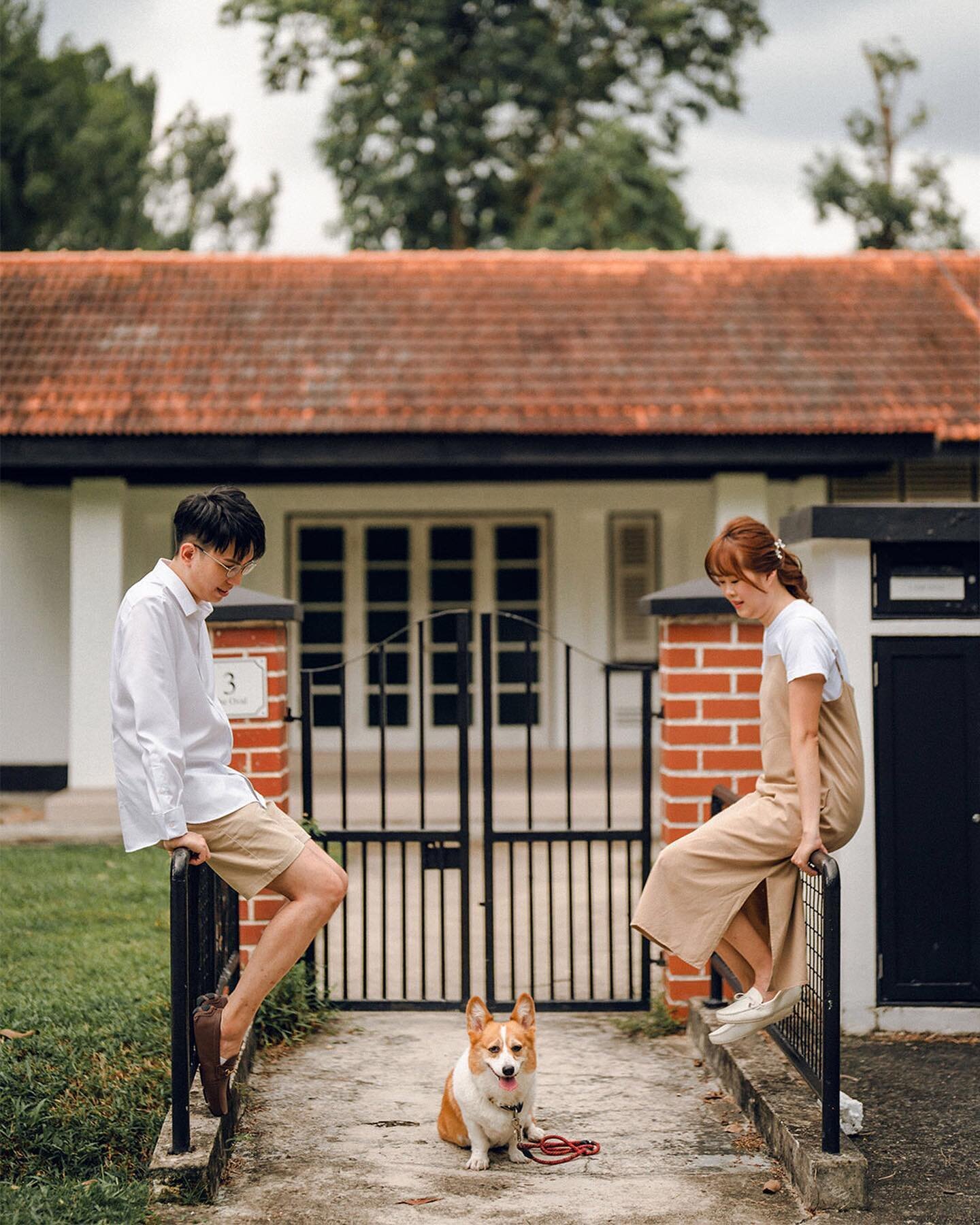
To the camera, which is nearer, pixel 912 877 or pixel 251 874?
pixel 251 874

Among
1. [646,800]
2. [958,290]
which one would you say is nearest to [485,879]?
[646,800]

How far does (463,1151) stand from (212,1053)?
0.85 meters

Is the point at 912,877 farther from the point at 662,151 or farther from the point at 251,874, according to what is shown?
the point at 662,151

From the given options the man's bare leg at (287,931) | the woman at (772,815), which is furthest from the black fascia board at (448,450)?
the man's bare leg at (287,931)

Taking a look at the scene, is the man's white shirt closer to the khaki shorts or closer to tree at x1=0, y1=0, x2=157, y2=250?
the khaki shorts

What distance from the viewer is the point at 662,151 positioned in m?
24.3

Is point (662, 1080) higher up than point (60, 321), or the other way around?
point (60, 321)

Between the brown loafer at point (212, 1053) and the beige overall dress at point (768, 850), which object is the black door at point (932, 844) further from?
the brown loafer at point (212, 1053)

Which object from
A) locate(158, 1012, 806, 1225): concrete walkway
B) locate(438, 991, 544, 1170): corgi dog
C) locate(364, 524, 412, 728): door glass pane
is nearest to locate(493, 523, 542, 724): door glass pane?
locate(364, 524, 412, 728): door glass pane

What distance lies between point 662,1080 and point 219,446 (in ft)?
24.7

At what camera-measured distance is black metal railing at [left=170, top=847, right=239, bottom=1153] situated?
3502 mm

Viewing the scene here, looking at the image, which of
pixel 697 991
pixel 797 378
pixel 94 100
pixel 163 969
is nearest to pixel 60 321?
pixel 797 378

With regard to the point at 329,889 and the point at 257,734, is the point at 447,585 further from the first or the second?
the point at 329,889

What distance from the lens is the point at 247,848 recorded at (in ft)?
12.0
